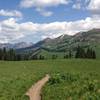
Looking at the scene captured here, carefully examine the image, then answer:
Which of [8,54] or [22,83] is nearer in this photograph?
[22,83]

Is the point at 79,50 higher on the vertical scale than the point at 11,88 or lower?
higher

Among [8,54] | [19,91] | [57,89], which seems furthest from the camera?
[8,54]

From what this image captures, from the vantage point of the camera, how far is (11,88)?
1921 inches

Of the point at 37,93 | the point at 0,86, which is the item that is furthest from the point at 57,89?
the point at 0,86

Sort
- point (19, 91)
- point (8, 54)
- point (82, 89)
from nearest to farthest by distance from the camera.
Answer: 1. point (82, 89)
2. point (19, 91)
3. point (8, 54)

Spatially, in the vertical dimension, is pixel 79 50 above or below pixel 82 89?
above

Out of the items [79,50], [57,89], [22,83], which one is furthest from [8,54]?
[57,89]

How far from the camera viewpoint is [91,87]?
38.1 m

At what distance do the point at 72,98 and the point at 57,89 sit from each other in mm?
7268

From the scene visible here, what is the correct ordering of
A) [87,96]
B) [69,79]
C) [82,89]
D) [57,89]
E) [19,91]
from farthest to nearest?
[69,79]
[19,91]
[57,89]
[82,89]
[87,96]

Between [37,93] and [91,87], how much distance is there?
900cm

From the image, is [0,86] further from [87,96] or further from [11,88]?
[87,96]

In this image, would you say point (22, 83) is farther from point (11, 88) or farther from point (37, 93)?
point (37, 93)

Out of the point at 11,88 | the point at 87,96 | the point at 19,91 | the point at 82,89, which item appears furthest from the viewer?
the point at 11,88
